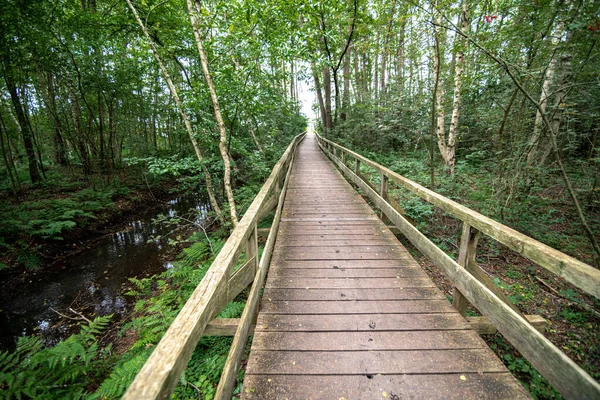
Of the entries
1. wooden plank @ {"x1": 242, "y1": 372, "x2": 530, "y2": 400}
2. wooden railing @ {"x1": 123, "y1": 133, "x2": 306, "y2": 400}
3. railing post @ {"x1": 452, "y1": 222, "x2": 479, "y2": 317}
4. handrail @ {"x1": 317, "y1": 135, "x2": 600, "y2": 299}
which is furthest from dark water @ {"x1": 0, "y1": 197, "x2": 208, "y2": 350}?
handrail @ {"x1": 317, "y1": 135, "x2": 600, "y2": 299}

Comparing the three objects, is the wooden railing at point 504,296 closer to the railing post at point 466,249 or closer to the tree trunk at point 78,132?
the railing post at point 466,249

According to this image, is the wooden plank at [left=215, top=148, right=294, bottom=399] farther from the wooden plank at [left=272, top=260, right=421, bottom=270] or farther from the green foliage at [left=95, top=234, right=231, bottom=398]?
the green foliage at [left=95, top=234, right=231, bottom=398]

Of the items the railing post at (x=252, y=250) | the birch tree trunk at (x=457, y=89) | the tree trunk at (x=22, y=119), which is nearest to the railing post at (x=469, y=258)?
the railing post at (x=252, y=250)

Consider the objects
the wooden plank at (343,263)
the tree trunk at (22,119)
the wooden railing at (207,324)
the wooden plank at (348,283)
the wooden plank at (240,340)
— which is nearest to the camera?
the wooden railing at (207,324)

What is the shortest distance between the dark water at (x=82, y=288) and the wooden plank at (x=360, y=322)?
4.34 meters

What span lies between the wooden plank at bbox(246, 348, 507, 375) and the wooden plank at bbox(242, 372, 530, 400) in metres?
0.04

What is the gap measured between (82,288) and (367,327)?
6.59 meters

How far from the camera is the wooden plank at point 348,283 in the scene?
2811 millimetres

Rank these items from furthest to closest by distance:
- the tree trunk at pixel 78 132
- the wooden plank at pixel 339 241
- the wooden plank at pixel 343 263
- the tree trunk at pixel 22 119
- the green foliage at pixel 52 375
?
the tree trunk at pixel 78 132
the tree trunk at pixel 22 119
the wooden plank at pixel 339 241
the wooden plank at pixel 343 263
the green foliage at pixel 52 375

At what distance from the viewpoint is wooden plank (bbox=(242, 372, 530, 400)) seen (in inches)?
63.9

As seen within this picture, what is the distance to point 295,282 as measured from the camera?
114 inches

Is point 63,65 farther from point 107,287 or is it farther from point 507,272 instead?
point 507,272

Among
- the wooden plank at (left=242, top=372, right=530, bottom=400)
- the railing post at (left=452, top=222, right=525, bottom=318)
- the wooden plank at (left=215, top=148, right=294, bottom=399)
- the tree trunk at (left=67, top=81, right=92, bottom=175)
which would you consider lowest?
the wooden plank at (left=242, top=372, right=530, bottom=400)

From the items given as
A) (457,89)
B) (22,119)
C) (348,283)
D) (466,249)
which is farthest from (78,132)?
(457,89)
